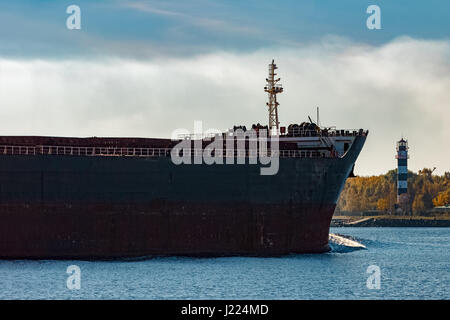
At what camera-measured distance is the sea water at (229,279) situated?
1334 inches

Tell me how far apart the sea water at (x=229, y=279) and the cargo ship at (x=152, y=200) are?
36.8 inches

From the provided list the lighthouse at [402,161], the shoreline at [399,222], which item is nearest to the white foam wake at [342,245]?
the lighthouse at [402,161]

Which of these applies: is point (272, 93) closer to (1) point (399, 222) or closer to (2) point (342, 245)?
(2) point (342, 245)

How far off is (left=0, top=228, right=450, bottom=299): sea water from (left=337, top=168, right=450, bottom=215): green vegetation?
9156 centimetres

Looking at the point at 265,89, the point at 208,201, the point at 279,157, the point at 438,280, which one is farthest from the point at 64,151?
the point at 438,280

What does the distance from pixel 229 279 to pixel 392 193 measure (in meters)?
121

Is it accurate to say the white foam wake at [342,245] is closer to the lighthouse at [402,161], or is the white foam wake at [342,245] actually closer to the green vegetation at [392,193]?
the lighthouse at [402,161]

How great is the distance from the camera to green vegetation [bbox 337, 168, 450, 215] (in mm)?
146125

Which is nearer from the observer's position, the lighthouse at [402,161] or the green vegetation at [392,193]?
the lighthouse at [402,161]

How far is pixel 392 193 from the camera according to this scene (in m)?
155

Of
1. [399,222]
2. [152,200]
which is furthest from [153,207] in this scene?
[399,222]

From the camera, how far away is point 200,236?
144ft
